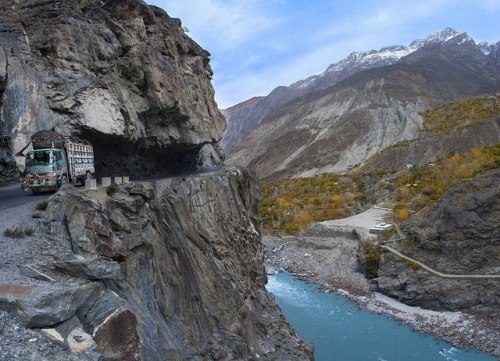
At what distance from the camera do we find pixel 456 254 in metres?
34.5

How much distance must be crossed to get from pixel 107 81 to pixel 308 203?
4613 centimetres

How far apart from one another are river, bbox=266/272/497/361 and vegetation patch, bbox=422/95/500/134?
55323 mm

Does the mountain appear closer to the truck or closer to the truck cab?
the truck

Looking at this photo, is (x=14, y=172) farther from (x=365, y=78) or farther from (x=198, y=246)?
(x=365, y=78)

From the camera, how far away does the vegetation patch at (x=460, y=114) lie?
79.1 meters

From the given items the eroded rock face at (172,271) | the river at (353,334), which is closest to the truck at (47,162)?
the eroded rock face at (172,271)

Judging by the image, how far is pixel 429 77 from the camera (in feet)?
455

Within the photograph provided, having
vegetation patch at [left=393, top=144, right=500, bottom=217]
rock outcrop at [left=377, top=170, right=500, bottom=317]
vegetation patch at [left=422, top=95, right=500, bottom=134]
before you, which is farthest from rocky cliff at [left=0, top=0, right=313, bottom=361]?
vegetation patch at [left=422, top=95, right=500, bottom=134]

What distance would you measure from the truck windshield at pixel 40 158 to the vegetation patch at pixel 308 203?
4176cm

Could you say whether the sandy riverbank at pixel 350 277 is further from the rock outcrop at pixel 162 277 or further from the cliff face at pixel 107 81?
the cliff face at pixel 107 81

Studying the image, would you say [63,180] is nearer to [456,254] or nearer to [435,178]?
[456,254]

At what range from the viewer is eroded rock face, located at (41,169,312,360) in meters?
9.78

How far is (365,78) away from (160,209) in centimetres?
13150

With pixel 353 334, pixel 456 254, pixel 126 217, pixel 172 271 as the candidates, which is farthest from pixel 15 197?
pixel 456 254
